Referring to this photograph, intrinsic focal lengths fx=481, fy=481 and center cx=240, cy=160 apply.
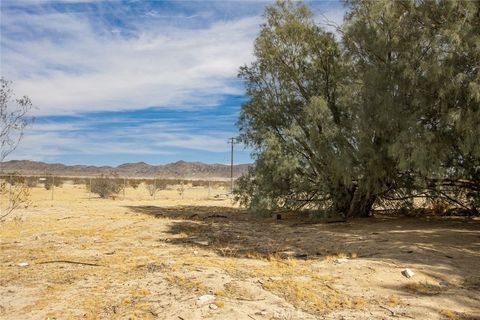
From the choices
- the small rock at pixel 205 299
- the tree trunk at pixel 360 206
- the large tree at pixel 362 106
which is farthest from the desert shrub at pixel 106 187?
the small rock at pixel 205 299

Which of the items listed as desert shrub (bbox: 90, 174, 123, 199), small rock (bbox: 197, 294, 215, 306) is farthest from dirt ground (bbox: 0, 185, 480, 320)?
desert shrub (bbox: 90, 174, 123, 199)

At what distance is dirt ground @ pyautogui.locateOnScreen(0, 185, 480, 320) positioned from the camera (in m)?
6.72

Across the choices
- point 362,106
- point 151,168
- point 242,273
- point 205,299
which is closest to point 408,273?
point 242,273

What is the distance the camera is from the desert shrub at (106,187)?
39250 millimetres

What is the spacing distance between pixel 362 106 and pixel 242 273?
8.57m

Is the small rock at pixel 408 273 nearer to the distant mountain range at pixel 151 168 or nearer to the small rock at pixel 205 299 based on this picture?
the small rock at pixel 205 299

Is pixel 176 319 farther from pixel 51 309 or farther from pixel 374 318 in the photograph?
pixel 374 318

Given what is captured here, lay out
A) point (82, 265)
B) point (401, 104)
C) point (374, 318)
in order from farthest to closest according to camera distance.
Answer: point (401, 104), point (82, 265), point (374, 318)

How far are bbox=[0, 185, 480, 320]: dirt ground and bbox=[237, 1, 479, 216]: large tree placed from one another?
230 cm

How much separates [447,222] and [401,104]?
498cm

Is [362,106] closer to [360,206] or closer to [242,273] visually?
[360,206]

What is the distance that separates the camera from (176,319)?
20.8 feet

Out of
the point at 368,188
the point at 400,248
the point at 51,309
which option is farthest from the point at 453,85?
the point at 51,309

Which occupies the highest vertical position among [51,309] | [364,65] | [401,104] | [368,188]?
[364,65]
